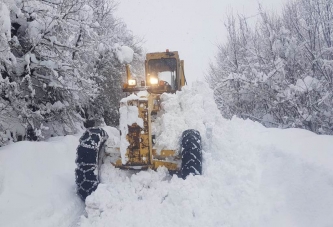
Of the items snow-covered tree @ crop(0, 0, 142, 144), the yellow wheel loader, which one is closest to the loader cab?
snow-covered tree @ crop(0, 0, 142, 144)

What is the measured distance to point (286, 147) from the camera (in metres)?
4.74

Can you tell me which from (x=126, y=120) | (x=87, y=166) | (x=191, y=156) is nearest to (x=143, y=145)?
(x=126, y=120)

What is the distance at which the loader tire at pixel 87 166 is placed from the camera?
458 cm

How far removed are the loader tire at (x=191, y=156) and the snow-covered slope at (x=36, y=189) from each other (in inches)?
69.5

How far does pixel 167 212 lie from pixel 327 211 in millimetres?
1878

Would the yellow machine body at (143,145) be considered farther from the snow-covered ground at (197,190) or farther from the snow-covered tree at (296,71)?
the snow-covered tree at (296,71)

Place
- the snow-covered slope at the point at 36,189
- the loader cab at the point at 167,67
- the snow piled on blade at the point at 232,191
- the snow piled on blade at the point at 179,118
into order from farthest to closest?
the loader cab at the point at 167,67 → the snow piled on blade at the point at 179,118 → the snow-covered slope at the point at 36,189 → the snow piled on blade at the point at 232,191

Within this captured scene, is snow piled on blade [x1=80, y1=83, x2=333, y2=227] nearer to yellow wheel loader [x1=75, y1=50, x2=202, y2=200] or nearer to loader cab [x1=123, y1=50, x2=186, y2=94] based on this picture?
yellow wheel loader [x1=75, y1=50, x2=202, y2=200]

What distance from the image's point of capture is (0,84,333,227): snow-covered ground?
11.0 feet

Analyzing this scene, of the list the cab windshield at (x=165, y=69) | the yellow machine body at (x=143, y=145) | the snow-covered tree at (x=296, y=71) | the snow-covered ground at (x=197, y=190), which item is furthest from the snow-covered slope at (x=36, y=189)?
the snow-covered tree at (x=296, y=71)

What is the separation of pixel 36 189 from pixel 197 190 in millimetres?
2494

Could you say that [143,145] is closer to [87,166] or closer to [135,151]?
[135,151]

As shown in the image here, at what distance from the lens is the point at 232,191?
403 cm

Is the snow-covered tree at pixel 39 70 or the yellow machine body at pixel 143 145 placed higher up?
the snow-covered tree at pixel 39 70
